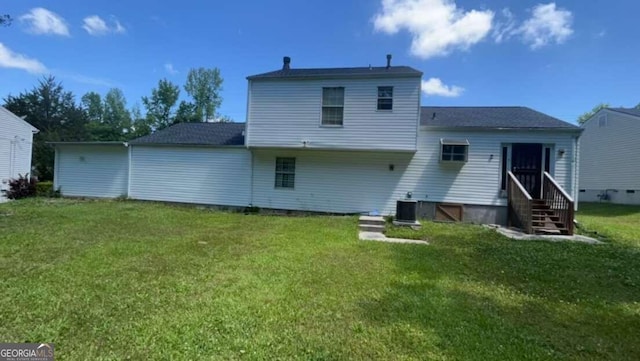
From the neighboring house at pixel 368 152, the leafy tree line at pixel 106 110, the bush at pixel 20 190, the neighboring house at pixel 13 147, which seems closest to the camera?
the neighboring house at pixel 368 152

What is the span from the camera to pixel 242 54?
19.4 m

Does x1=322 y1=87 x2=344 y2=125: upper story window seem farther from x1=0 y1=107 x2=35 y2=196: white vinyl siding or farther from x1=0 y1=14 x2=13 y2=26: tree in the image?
x1=0 y1=107 x2=35 y2=196: white vinyl siding

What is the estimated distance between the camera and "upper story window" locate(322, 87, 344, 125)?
11766 millimetres

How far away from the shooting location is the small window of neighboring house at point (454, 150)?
37.3ft

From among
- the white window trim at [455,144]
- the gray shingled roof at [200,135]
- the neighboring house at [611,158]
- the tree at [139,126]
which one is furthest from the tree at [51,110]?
the neighboring house at [611,158]

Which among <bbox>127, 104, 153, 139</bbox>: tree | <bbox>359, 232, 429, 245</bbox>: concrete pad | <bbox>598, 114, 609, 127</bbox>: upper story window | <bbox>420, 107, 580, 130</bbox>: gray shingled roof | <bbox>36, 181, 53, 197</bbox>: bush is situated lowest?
<bbox>359, 232, 429, 245</bbox>: concrete pad

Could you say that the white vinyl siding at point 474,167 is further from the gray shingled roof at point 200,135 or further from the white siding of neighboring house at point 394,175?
the gray shingled roof at point 200,135

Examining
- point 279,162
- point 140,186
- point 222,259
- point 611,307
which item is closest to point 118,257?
point 222,259

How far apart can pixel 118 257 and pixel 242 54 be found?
16203 millimetres

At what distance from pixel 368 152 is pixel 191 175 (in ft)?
23.1

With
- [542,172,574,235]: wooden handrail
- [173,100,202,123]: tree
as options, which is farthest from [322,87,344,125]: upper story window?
[173,100,202,123]: tree

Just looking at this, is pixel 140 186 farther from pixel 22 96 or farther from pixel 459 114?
pixel 22 96

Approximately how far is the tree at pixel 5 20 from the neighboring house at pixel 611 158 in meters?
27.1

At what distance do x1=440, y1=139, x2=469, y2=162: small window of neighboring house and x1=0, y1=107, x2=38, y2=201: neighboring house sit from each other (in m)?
20.7
